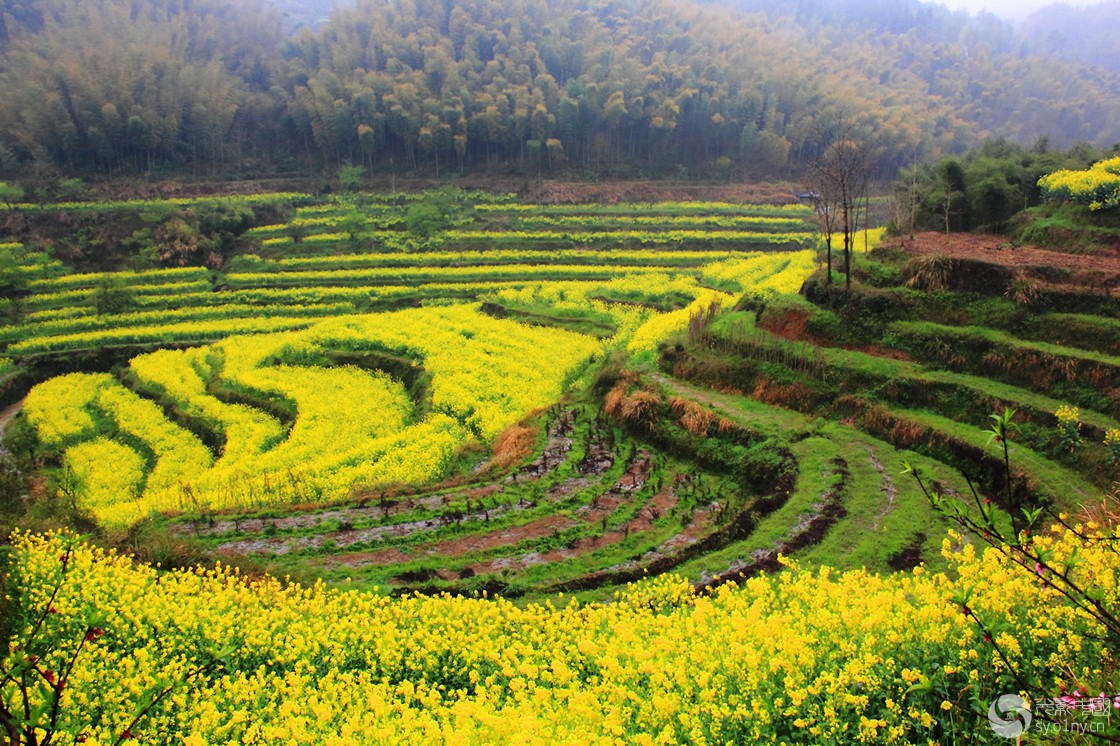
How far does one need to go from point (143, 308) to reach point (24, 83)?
126ft

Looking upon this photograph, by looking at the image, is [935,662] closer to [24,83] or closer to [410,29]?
[24,83]

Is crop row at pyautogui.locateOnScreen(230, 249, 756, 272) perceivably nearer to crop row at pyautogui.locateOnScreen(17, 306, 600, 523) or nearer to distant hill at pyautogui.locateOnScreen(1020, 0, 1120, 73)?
crop row at pyautogui.locateOnScreen(17, 306, 600, 523)

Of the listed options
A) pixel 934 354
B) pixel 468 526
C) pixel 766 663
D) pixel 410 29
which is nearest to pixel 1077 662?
pixel 766 663

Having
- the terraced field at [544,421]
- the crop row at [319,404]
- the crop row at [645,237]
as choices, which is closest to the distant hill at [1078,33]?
the crop row at [645,237]

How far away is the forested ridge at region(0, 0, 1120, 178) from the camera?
2341 inches

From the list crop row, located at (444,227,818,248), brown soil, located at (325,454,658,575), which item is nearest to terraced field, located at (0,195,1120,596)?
brown soil, located at (325,454,658,575)

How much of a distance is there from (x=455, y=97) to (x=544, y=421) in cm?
5228

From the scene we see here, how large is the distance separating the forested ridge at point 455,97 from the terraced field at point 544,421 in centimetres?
2650

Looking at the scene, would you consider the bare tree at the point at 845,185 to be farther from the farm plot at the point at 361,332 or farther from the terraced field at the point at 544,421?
the farm plot at the point at 361,332

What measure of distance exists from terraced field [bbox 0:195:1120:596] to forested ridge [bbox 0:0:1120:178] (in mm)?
26498

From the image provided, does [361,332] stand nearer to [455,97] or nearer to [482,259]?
[482,259]

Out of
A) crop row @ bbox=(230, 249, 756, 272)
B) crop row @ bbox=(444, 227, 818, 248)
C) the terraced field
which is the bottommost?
the terraced field

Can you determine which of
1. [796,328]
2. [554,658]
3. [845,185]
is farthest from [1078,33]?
[554,658]

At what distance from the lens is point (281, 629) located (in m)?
9.55
